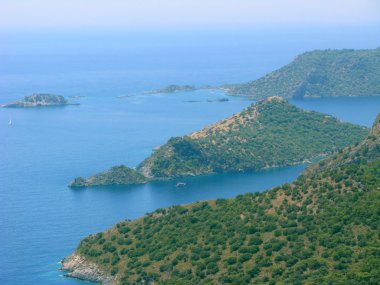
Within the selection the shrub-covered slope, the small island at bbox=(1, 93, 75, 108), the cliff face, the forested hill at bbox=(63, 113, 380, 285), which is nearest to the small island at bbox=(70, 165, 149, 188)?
the shrub-covered slope

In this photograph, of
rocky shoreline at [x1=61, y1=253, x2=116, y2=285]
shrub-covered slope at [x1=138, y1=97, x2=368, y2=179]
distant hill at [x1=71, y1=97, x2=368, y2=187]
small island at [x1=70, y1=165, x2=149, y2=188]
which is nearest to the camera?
rocky shoreline at [x1=61, y1=253, x2=116, y2=285]

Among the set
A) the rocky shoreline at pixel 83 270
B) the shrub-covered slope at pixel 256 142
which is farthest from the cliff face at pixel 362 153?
the rocky shoreline at pixel 83 270

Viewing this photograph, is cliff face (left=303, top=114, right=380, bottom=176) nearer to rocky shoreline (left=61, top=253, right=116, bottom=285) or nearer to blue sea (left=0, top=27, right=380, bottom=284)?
blue sea (left=0, top=27, right=380, bottom=284)

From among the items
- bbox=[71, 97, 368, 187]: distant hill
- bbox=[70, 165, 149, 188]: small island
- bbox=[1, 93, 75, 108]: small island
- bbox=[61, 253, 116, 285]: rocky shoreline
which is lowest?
bbox=[61, 253, 116, 285]: rocky shoreline

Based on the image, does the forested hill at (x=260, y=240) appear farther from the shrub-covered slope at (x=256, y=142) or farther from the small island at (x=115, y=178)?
the shrub-covered slope at (x=256, y=142)

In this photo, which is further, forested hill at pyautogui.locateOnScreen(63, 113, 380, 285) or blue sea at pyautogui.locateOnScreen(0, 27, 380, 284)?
blue sea at pyautogui.locateOnScreen(0, 27, 380, 284)
